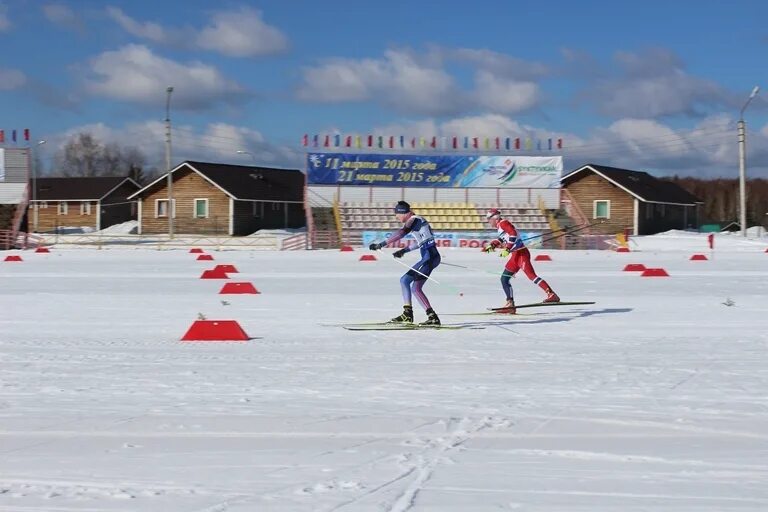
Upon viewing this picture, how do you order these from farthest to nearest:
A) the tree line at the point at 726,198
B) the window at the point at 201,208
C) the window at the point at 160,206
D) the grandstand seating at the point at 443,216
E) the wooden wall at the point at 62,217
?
the tree line at the point at 726,198, the wooden wall at the point at 62,217, the window at the point at 160,206, the window at the point at 201,208, the grandstand seating at the point at 443,216

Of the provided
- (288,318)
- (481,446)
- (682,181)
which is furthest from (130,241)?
(682,181)

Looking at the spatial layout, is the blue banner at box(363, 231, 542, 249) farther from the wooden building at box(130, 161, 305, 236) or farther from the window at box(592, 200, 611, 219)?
the window at box(592, 200, 611, 219)

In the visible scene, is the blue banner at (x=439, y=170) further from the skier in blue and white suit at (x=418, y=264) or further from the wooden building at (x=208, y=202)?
the skier in blue and white suit at (x=418, y=264)

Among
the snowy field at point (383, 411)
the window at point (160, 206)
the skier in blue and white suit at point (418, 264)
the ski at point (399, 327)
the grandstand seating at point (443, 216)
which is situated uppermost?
the window at point (160, 206)

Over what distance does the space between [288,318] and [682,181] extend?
165962 millimetres

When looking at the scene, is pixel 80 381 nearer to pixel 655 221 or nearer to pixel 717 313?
pixel 717 313

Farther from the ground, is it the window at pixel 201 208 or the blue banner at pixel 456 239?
the window at pixel 201 208

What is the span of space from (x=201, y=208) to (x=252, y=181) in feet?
19.1

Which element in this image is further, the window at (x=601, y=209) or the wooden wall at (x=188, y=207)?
the window at (x=601, y=209)

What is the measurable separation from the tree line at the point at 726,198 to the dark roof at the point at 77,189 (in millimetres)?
67237

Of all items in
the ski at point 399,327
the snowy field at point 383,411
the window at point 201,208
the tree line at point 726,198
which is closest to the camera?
the snowy field at point 383,411

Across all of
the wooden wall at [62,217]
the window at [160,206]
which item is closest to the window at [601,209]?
the window at [160,206]

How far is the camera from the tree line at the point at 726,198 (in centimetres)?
12300

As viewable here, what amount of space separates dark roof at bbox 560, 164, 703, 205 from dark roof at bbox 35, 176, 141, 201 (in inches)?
1503
